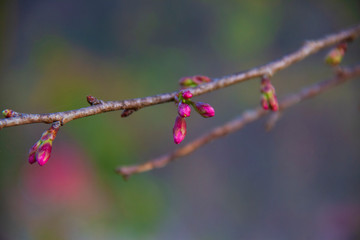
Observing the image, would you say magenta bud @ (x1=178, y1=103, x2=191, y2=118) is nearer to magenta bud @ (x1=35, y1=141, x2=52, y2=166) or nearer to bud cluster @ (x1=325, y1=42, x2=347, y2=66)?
magenta bud @ (x1=35, y1=141, x2=52, y2=166)

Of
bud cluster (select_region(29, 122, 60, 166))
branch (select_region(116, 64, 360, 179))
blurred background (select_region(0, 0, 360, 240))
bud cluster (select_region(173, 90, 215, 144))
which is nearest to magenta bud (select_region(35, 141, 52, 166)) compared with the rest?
bud cluster (select_region(29, 122, 60, 166))

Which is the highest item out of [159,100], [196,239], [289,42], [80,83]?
[80,83]

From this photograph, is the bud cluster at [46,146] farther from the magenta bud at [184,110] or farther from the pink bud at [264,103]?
the pink bud at [264,103]

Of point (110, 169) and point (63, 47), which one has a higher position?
point (63, 47)

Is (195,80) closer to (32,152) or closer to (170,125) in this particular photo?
(32,152)

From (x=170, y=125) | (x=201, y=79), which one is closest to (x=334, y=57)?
(x=201, y=79)

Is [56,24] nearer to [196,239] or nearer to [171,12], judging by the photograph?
[171,12]

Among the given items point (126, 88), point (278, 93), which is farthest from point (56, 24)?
point (278, 93)
